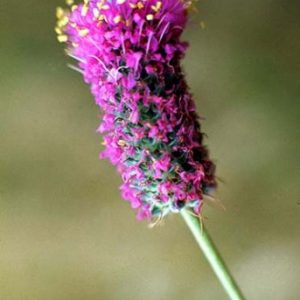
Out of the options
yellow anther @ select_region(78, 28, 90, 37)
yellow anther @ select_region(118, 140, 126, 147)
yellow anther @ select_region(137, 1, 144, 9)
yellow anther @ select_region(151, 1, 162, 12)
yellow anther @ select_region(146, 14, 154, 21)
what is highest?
yellow anther @ select_region(78, 28, 90, 37)

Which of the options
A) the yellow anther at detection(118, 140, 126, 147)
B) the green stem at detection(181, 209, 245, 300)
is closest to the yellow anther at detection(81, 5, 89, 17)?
the yellow anther at detection(118, 140, 126, 147)

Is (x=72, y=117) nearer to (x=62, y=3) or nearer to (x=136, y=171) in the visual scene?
(x=62, y=3)

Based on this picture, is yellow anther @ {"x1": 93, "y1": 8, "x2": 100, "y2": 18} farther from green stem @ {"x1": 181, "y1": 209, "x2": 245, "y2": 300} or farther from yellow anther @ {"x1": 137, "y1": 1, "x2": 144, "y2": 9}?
green stem @ {"x1": 181, "y1": 209, "x2": 245, "y2": 300}

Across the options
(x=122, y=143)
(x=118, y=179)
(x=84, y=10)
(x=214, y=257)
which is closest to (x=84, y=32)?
(x=84, y=10)

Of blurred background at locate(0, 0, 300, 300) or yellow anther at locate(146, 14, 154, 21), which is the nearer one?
yellow anther at locate(146, 14, 154, 21)

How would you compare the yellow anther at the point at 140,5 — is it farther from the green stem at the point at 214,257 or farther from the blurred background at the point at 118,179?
the blurred background at the point at 118,179

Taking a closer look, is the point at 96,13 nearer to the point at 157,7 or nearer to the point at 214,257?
the point at 157,7
